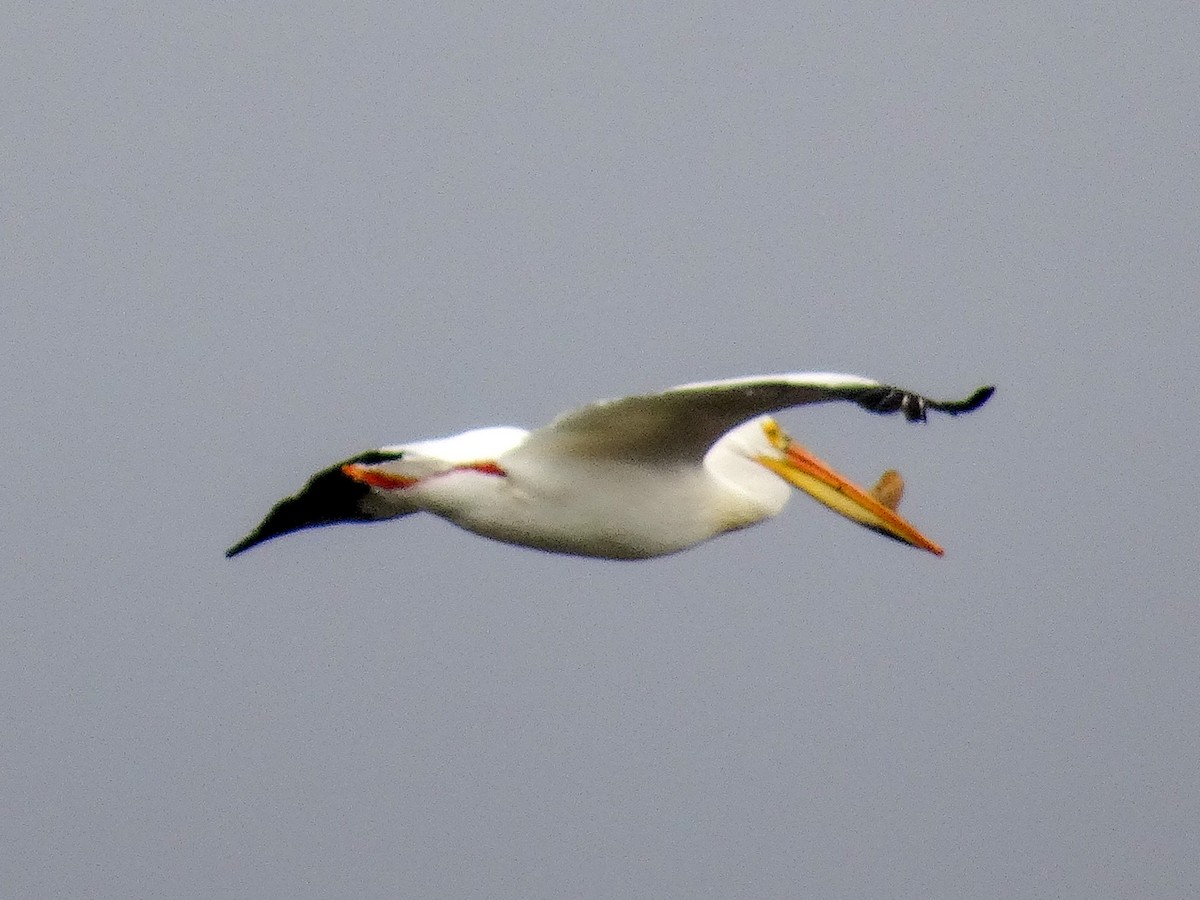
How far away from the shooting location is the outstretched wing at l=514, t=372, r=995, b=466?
14.7 ft

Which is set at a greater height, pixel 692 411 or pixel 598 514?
pixel 692 411

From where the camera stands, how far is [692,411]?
4.89 meters

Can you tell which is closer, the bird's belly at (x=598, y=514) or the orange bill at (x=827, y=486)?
the bird's belly at (x=598, y=514)

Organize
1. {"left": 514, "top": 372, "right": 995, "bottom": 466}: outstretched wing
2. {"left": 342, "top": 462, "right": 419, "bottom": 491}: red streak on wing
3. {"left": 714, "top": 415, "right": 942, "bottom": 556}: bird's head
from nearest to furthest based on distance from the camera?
{"left": 514, "top": 372, "right": 995, "bottom": 466}: outstretched wing → {"left": 342, "top": 462, "right": 419, "bottom": 491}: red streak on wing → {"left": 714, "top": 415, "right": 942, "bottom": 556}: bird's head

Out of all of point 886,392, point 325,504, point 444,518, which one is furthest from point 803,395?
point 325,504

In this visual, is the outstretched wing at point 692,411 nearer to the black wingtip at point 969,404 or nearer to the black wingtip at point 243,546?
the black wingtip at point 969,404

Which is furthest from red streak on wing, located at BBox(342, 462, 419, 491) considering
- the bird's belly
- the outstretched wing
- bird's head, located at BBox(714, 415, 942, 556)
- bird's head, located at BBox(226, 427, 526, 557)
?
bird's head, located at BBox(714, 415, 942, 556)

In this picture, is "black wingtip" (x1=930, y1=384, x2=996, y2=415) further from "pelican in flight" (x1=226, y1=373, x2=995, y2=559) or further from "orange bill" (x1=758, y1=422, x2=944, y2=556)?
"orange bill" (x1=758, y1=422, x2=944, y2=556)

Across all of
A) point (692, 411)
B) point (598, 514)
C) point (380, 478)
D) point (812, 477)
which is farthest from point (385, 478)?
point (812, 477)

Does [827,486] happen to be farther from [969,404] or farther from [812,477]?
[969,404]

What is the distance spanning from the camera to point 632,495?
5340 mm

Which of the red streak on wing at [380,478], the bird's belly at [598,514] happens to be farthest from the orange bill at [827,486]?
the red streak on wing at [380,478]

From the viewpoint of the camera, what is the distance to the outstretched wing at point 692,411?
447 centimetres

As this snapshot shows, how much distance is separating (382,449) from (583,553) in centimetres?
59
